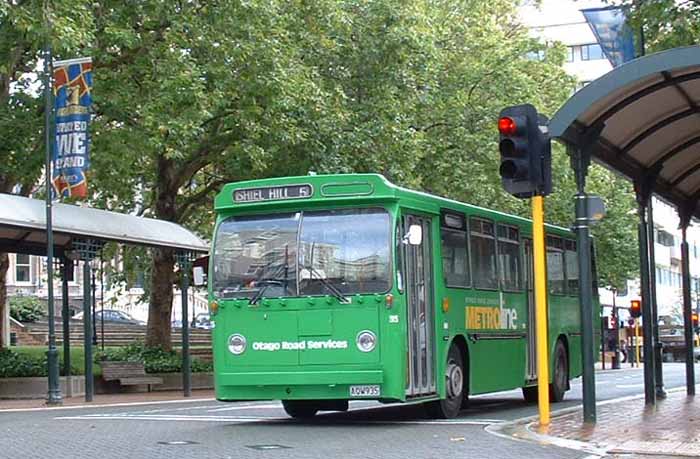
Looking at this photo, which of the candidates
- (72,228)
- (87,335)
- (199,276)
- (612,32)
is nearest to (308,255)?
(199,276)

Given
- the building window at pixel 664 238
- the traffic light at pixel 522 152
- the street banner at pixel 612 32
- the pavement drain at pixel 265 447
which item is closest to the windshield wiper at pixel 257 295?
the pavement drain at pixel 265 447

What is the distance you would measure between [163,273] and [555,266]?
14.0 m

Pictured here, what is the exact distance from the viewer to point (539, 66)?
4294 centimetres

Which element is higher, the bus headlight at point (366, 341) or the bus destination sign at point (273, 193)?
the bus destination sign at point (273, 193)

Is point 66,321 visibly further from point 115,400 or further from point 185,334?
point 185,334

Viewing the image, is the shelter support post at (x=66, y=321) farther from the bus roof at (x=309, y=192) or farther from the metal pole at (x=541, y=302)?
the metal pole at (x=541, y=302)

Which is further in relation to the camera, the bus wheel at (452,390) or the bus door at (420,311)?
the bus wheel at (452,390)

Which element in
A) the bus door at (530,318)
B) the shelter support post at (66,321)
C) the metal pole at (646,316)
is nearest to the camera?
the metal pole at (646,316)

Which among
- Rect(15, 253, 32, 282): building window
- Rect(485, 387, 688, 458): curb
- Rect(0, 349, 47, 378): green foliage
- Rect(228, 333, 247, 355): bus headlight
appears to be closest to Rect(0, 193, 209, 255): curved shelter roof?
Rect(0, 349, 47, 378): green foliage

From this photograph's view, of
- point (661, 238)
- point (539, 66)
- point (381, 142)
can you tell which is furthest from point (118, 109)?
point (661, 238)

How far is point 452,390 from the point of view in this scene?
17.8 metres

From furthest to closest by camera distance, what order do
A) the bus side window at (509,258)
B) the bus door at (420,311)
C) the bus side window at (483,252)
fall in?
the bus side window at (509,258)
the bus side window at (483,252)
the bus door at (420,311)

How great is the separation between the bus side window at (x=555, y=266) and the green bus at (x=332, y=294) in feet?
17.2

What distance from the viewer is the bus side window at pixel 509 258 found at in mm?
20219
